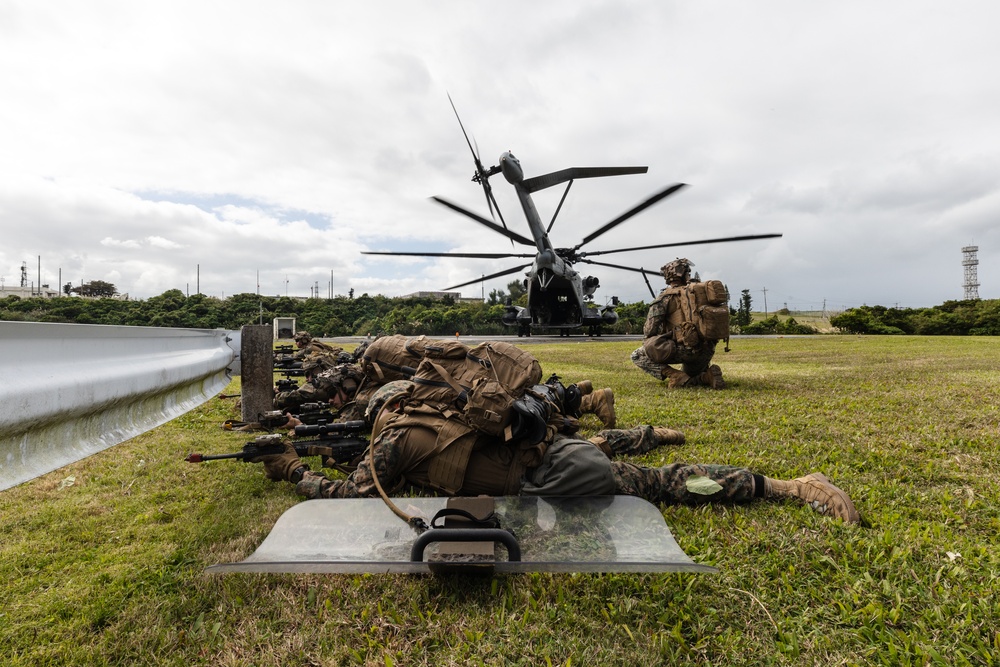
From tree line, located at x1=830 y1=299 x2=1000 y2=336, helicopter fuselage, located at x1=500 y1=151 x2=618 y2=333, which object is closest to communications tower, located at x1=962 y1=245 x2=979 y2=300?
tree line, located at x1=830 y1=299 x2=1000 y2=336

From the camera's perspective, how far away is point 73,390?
5.51 feet

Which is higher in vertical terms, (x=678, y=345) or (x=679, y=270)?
(x=679, y=270)

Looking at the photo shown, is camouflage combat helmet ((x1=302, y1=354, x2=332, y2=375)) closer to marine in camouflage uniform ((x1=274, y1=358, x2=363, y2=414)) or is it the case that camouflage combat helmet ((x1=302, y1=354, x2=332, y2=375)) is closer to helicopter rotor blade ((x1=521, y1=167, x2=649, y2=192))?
marine in camouflage uniform ((x1=274, y1=358, x2=363, y2=414))

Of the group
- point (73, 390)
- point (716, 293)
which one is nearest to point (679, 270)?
point (716, 293)

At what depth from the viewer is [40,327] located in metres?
1.58

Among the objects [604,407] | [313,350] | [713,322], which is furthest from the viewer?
[313,350]

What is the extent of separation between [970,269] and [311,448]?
138064mm

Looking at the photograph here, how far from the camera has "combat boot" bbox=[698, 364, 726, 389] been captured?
787cm

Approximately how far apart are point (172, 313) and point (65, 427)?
438 inches

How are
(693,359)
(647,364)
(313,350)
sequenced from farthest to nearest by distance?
(647,364)
(313,350)
(693,359)

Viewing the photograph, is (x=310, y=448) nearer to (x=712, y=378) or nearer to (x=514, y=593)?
(x=514, y=593)

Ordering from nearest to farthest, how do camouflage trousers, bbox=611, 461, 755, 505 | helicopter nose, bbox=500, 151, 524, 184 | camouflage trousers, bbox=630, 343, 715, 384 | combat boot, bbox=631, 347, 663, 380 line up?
camouflage trousers, bbox=611, 461, 755, 505 < camouflage trousers, bbox=630, 343, 715, 384 < combat boot, bbox=631, 347, 663, 380 < helicopter nose, bbox=500, 151, 524, 184

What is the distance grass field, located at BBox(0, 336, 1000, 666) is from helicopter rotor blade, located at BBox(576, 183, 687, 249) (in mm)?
10396

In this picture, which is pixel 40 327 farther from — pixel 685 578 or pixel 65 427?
Answer: pixel 685 578
